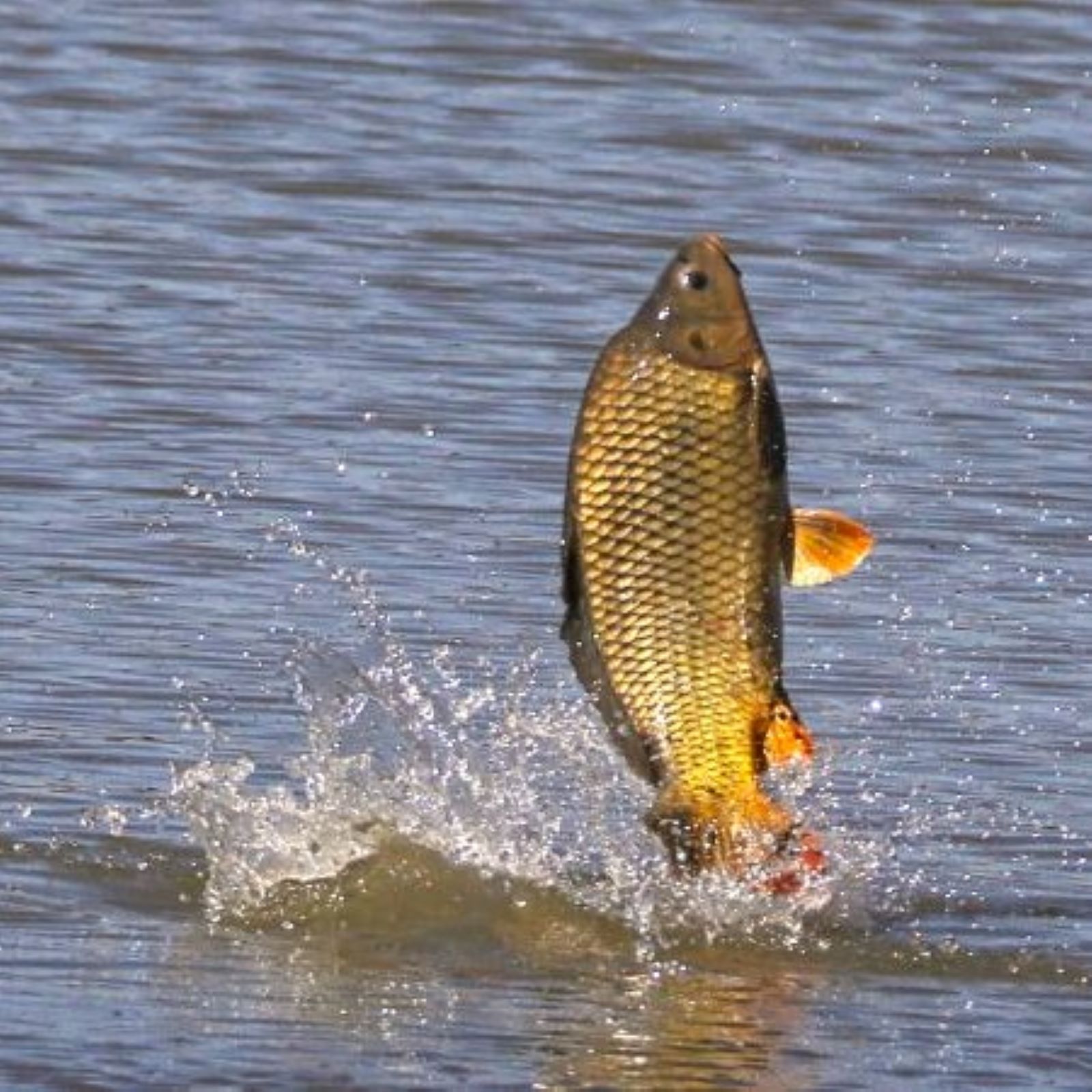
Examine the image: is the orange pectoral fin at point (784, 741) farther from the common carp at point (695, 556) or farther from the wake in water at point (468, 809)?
the wake in water at point (468, 809)

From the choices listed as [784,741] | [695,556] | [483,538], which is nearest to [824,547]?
[695,556]

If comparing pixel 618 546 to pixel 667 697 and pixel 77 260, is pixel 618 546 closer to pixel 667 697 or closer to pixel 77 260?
pixel 667 697

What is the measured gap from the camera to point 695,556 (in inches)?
266

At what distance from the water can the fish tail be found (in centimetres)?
25

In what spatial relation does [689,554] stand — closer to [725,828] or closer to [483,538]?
[725,828]

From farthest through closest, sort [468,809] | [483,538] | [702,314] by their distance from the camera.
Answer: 1. [483,538]
2. [468,809]
3. [702,314]

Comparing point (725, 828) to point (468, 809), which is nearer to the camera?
point (725, 828)

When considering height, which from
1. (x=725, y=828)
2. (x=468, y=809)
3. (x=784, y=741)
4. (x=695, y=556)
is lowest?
(x=468, y=809)

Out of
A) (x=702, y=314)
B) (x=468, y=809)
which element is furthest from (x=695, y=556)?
(x=468, y=809)

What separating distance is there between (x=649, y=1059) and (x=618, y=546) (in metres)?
0.75

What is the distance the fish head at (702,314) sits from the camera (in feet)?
21.7

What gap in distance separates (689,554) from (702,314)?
0.37m

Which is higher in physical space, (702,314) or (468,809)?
(702,314)

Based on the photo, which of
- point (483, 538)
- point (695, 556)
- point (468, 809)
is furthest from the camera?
point (483, 538)
